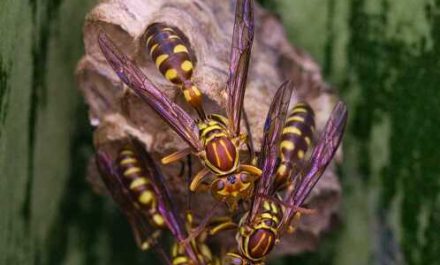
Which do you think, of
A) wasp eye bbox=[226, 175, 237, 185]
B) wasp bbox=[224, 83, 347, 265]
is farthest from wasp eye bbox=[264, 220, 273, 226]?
wasp eye bbox=[226, 175, 237, 185]

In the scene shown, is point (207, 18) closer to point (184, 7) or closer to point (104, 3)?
point (184, 7)

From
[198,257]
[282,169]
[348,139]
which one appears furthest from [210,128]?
[348,139]

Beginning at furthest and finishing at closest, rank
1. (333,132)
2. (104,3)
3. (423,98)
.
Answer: (423,98), (333,132), (104,3)

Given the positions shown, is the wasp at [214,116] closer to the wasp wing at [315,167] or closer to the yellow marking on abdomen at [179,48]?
the yellow marking on abdomen at [179,48]

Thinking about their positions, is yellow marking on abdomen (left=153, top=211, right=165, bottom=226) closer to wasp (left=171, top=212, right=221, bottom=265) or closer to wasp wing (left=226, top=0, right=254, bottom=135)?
wasp (left=171, top=212, right=221, bottom=265)

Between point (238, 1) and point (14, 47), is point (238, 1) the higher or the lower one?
the higher one

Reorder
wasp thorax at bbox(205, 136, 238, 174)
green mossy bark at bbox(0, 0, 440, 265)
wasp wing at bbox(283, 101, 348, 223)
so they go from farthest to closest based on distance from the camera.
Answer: green mossy bark at bbox(0, 0, 440, 265) → wasp wing at bbox(283, 101, 348, 223) → wasp thorax at bbox(205, 136, 238, 174)

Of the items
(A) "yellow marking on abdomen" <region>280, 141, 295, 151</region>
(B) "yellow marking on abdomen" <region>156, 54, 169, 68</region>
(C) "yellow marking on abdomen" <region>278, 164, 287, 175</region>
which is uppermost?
(B) "yellow marking on abdomen" <region>156, 54, 169, 68</region>

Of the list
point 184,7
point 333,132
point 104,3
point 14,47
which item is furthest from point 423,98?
point 14,47
